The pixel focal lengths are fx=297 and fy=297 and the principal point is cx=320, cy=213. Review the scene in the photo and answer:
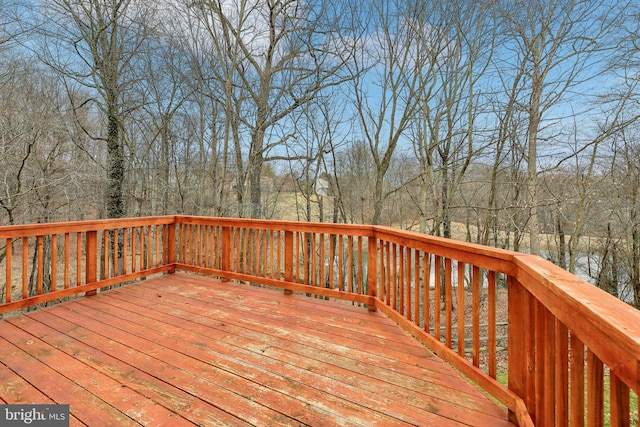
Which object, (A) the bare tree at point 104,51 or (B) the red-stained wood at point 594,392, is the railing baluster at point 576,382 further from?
(A) the bare tree at point 104,51

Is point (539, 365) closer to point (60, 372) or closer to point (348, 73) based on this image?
point (60, 372)

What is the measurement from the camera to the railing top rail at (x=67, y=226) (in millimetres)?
2904

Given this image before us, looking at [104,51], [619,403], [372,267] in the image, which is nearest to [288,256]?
[372,267]

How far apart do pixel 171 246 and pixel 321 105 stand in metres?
5.40

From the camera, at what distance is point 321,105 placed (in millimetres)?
8039

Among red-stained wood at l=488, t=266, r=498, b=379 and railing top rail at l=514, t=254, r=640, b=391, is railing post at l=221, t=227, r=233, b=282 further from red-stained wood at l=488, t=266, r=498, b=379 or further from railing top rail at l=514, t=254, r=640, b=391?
railing top rail at l=514, t=254, r=640, b=391

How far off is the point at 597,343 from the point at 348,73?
25.4 feet

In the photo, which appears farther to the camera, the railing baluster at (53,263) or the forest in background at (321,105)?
the forest in background at (321,105)

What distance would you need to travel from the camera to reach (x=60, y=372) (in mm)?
1967

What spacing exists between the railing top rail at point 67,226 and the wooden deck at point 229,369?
2.65 feet

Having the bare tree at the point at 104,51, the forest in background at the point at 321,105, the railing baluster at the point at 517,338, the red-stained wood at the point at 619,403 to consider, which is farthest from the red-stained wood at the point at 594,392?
the bare tree at the point at 104,51

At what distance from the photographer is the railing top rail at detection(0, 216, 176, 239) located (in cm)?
290

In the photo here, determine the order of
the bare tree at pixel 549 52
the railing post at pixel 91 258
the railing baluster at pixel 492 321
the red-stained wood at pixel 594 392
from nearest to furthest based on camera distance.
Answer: the red-stained wood at pixel 594 392
the railing baluster at pixel 492 321
the railing post at pixel 91 258
the bare tree at pixel 549 52

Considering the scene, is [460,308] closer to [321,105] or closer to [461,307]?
[461,307]
